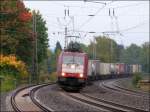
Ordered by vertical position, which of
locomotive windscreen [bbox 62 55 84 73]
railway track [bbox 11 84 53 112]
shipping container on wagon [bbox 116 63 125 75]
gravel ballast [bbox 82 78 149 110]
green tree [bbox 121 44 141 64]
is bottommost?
gravel ballast [bbox 82 78 149 110]

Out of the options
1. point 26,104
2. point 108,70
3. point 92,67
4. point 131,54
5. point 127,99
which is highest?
point 131,54

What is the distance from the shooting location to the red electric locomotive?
1388 inches

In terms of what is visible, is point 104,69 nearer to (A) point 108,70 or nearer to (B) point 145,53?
(A) point 108,70

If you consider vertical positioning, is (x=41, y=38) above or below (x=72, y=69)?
above

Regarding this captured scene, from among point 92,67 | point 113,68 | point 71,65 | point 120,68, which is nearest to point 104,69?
point 113,68

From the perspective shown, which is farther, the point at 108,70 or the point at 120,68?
the point at 120,68

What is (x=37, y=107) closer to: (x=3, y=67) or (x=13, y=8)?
(x=3, y=67)

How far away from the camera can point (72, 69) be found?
116ft

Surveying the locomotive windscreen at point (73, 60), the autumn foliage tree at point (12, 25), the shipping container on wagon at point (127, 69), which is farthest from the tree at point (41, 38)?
the locomotive windscreen at point (73, 60)

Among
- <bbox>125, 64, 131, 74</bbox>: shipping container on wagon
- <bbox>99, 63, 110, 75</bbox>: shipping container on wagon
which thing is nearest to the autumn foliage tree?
<bbox>99, 63, 110, 75</bbox>: shipping container on wagon

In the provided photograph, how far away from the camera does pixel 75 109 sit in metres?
22.2

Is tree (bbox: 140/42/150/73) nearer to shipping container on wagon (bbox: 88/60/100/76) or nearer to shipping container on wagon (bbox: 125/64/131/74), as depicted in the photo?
shipping container on wagon (bbox: 125/64/131/74)

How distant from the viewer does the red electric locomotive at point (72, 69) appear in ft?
116

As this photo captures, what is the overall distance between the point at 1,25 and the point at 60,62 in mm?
26836
